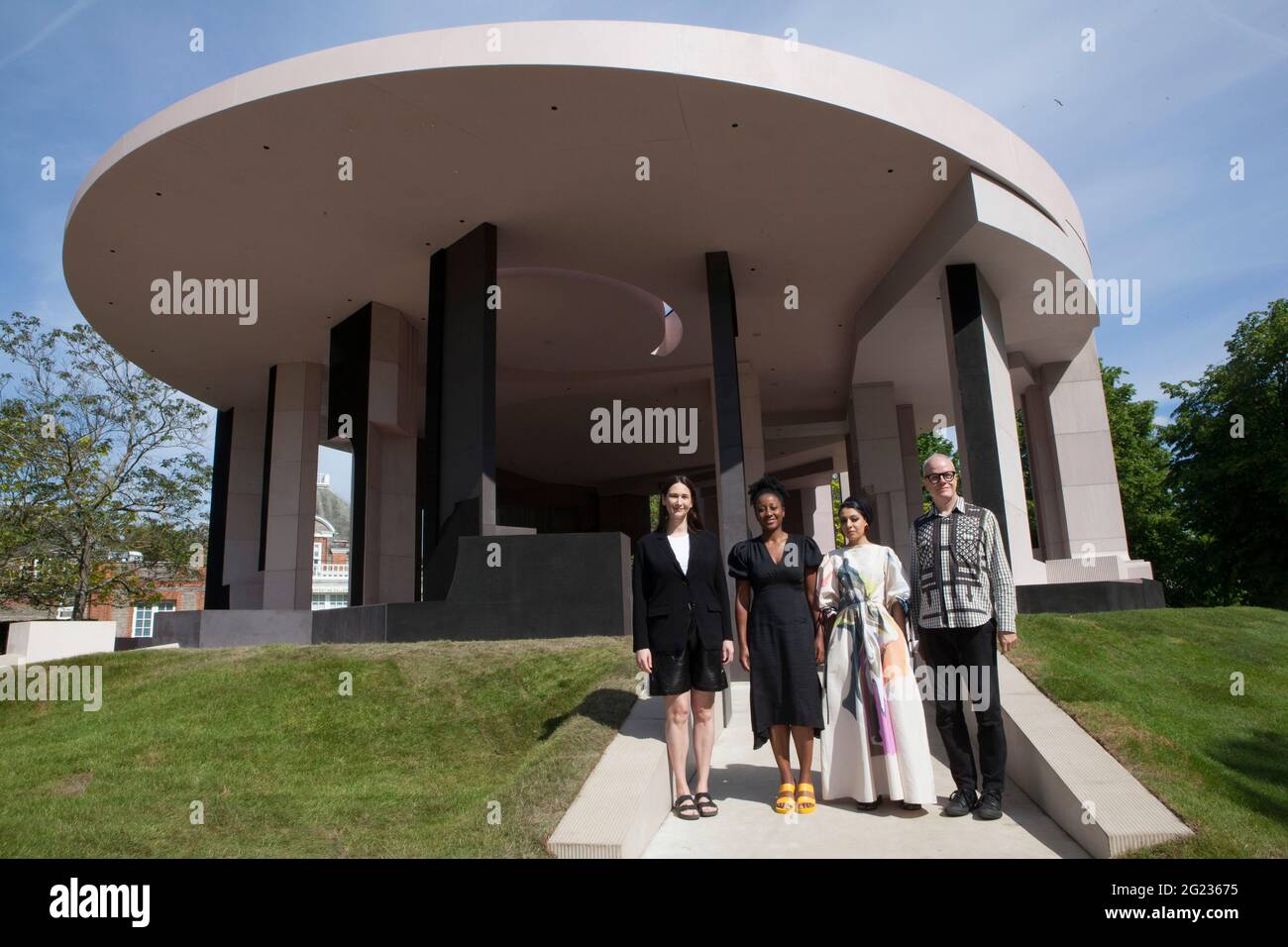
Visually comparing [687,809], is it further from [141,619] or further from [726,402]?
[141,619]

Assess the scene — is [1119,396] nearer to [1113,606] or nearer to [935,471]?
[1113,606]

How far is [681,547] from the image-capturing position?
4.82 meters

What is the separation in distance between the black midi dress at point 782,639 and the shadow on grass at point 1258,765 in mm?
2120

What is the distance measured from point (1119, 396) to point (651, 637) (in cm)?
3107

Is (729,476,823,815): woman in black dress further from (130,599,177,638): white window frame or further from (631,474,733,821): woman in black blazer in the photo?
(130,599,177,638): white window frame

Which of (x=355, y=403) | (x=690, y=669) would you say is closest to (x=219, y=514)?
(x=355, y=403)

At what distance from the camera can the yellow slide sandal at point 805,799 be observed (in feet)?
14.8

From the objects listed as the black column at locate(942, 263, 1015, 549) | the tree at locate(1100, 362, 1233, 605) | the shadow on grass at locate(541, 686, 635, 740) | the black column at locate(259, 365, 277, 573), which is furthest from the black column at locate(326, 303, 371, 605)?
the tree at locate(1100, 362, 1233, 605)

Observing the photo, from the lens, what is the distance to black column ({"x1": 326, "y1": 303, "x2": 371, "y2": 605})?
594 inches

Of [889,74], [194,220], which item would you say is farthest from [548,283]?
[889,74]

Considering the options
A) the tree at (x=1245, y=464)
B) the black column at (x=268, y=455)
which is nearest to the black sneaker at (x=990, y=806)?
the black column at (x=268, y=455)

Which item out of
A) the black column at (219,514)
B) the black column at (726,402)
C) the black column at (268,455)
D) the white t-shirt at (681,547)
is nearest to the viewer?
the white t-shirt at (681,547)

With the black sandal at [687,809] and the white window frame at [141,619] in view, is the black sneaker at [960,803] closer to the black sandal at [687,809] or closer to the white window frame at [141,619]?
the black sandal at [687,809]
